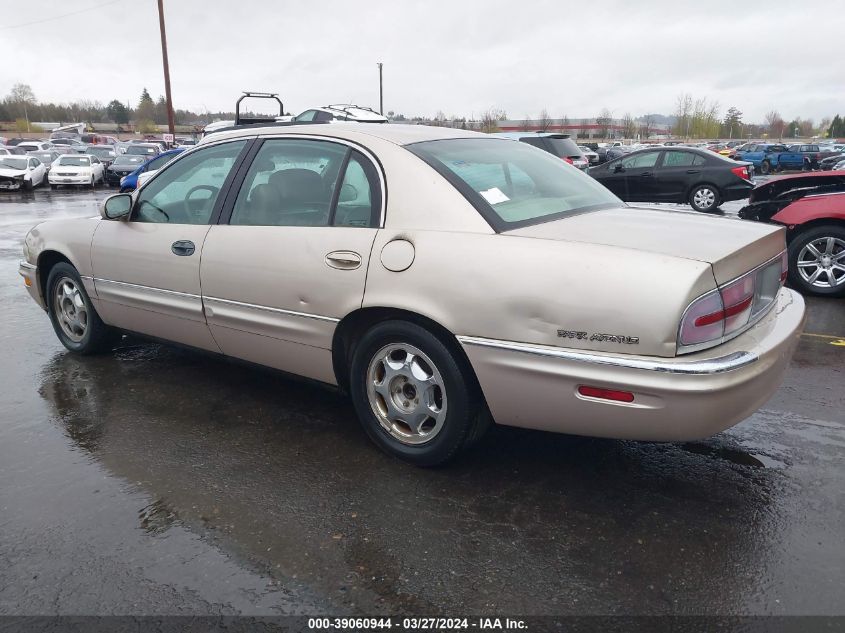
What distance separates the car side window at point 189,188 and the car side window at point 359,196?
92cm

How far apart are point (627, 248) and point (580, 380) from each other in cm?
55

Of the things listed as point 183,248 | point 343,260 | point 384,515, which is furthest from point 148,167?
point 384,515

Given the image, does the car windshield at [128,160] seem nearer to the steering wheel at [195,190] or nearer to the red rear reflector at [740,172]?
the red rear reflector at [740,172]

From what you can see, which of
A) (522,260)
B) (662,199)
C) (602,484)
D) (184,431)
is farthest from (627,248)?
(662,199)

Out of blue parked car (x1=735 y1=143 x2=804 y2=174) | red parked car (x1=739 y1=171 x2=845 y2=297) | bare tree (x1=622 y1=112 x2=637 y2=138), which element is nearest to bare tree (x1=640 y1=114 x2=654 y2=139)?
bare tree (x1=622 y1=112 x2=637 y2=138)

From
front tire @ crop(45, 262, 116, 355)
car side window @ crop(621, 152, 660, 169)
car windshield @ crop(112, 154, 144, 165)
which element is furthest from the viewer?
car windshield @ crop(112, 154, 144, 165)

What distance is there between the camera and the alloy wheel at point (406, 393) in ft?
10.0

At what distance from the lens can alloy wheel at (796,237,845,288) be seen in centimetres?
672

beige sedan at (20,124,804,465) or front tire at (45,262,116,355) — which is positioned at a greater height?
beige sedan at (20,124,804,465)

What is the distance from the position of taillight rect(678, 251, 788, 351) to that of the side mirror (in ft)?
11.6

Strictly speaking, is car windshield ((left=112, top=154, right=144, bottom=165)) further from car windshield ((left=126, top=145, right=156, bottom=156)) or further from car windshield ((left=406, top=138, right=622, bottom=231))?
car windshield ((left=406, top=138, right=622, bottom=231))

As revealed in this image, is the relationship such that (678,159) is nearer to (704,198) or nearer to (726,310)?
(704,198)

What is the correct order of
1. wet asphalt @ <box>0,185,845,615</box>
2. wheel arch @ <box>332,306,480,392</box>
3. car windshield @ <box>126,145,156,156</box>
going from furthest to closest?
car windshield @ <box>126,145,156,156</box>
wheel arch @ <box>332,306,480,392</box>
wet asphalt @ <box>0,185,845,615</box>

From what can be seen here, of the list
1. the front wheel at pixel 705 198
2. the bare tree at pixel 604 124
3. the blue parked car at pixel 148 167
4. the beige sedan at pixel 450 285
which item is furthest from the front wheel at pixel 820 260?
the bare tree at pixel 604 124
